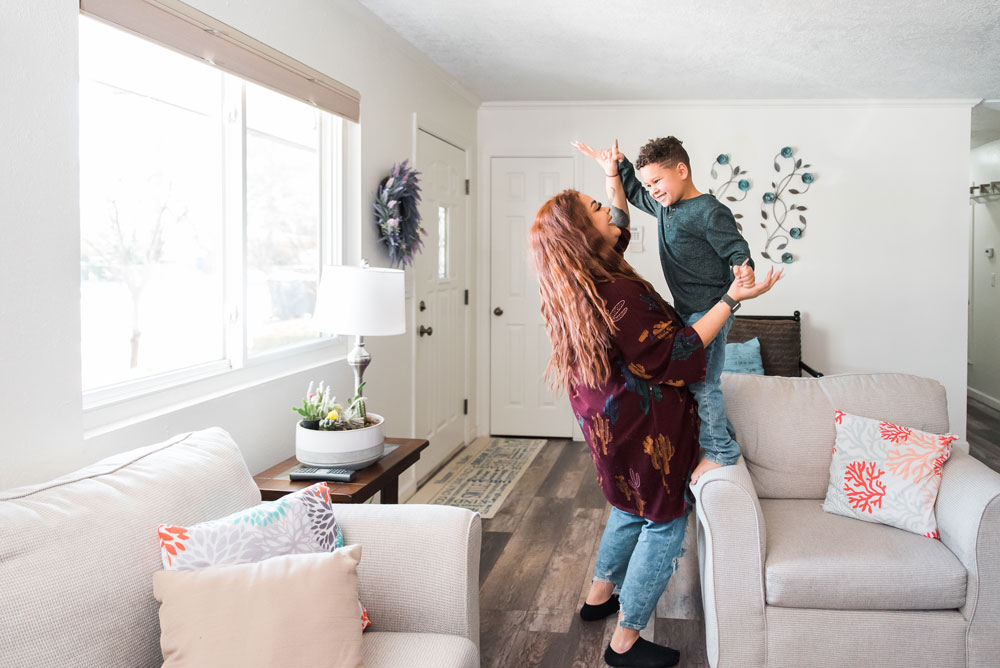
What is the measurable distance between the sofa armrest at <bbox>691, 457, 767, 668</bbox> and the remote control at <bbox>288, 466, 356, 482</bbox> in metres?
1.07

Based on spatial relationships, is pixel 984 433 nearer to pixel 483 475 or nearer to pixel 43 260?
pixel 483 475

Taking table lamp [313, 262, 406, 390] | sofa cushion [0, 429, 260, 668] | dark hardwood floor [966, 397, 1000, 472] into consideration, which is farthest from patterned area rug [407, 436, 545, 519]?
dark hardwood floor [966, 397, 1000, 472]

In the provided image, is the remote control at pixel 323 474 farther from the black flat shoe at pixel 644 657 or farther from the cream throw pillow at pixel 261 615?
the black flat shoe at pixel 644 657

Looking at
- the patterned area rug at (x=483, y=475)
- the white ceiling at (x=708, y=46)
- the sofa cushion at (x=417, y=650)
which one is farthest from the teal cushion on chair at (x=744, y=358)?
the sofa cushion at (x=417, y=650)

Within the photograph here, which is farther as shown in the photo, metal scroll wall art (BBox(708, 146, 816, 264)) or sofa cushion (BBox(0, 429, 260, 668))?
metal scroll wall art (BBox(708, 146, 816, 264))

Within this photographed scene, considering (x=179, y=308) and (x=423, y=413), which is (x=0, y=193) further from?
(x=423, y=413)

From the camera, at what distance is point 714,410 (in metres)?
2.36

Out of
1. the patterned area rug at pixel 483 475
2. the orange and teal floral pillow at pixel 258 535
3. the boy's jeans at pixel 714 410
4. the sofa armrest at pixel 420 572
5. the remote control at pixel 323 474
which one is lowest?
the patterned area rug at pixel 483 475

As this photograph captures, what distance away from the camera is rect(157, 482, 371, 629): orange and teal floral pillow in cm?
152

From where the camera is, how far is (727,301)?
7.08 feet

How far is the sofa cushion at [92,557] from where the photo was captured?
126cm

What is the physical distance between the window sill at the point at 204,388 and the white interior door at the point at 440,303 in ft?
3.49

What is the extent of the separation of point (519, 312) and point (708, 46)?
7.51 feet

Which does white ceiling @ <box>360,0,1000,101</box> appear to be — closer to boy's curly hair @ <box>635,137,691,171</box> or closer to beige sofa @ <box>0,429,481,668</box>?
boy's curly hair @ <box>635,137,691,171</box>
